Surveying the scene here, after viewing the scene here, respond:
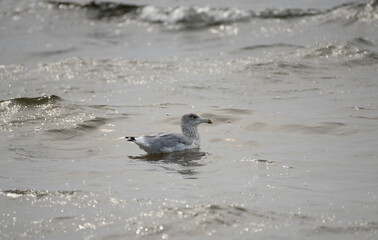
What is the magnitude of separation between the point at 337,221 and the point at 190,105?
257 inches

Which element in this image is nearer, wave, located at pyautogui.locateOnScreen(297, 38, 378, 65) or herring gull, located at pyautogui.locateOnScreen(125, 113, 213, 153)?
herring gull, located at pyautogui.locateOnScreen(125, 113, 213, 153)

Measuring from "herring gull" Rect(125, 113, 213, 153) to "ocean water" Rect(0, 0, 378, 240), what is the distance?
5.8 inches

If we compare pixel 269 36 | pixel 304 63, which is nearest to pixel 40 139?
pixel 304 63

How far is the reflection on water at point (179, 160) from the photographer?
9.62m

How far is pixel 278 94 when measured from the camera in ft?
44.9

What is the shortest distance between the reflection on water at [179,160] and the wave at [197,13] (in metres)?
10.3

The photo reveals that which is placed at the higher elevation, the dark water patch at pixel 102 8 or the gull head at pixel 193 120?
the dark water patch at pixel 102 8

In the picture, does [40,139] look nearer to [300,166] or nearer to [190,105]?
[190,105]

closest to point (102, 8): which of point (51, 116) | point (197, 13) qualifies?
point (197, 13)

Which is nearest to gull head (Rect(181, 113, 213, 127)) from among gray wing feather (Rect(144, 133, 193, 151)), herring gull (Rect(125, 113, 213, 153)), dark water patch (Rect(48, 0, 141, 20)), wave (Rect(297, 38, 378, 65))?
herring gull (Rect(125, 113, 213, 153))

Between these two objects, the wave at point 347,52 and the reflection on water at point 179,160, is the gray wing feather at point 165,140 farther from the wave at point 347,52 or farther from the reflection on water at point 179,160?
the wave at point 347,52

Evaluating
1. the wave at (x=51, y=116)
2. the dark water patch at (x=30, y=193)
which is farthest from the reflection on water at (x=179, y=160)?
the wave at (x=51, y=116)

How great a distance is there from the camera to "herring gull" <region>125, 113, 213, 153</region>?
1045 cm

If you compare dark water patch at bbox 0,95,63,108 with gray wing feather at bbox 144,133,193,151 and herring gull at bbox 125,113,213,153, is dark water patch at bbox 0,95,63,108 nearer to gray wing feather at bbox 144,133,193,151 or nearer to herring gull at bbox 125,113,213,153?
herring gull at bbox 125,113,213,153
